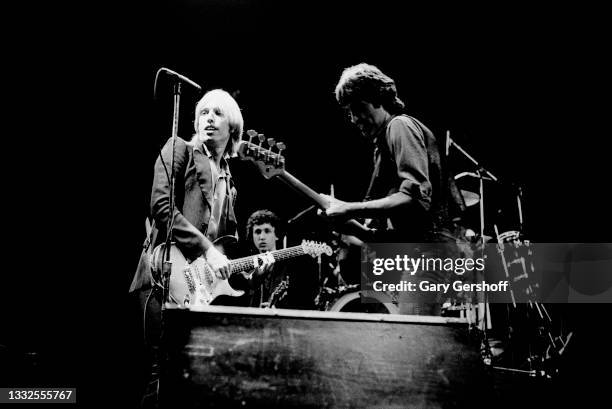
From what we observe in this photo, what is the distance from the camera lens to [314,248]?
5312 millimetres

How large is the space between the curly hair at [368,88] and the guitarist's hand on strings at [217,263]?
126 cm

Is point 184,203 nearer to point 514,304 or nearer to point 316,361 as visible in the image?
point 316,361

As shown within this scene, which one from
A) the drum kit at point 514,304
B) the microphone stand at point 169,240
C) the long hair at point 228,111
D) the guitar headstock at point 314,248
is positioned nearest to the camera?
the microphone stand at point 169,240

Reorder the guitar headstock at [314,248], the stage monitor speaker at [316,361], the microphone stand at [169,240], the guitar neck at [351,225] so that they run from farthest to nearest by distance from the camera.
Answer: the guitar headstock at [314,248] → the guitar neck at [351,225] → the microphone stand at [169,240] → the stage monitor speaker at [316,361]

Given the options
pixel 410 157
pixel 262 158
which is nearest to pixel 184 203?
pixel 262 158

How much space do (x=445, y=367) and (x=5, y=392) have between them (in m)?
2.28

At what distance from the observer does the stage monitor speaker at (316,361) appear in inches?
60.0

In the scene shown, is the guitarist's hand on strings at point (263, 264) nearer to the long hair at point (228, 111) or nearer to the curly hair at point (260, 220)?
the long hair at point (228, 111)

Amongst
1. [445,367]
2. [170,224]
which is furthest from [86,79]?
[445,367]

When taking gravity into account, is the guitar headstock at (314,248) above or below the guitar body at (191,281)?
above

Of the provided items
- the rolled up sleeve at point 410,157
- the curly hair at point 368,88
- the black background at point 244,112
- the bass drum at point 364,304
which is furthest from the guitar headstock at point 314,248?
the rolled up sleeve at point 410,157

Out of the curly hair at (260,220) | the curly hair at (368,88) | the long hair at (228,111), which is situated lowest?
the curly hair at (260,220)

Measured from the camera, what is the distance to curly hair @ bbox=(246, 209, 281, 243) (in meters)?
5.62

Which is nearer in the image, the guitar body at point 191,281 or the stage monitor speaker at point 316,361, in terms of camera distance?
the stage monitor speaker at point 316,361
